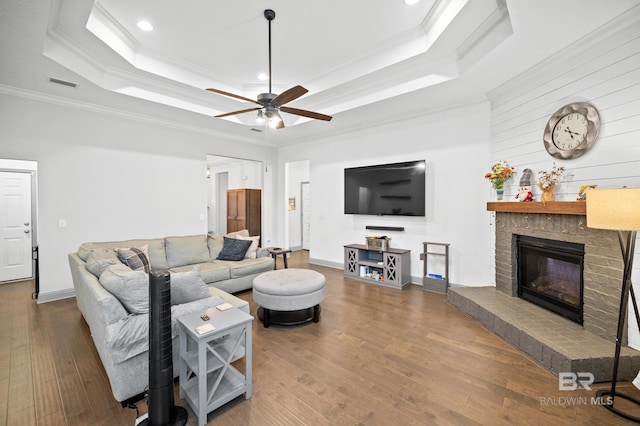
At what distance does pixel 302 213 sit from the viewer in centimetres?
863

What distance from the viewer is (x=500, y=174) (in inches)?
144

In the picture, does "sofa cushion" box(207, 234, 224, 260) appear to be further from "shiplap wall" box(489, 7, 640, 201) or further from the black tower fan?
"shiplap wall" box(489, 7, 640, 201)

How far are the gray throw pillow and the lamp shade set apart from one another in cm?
313

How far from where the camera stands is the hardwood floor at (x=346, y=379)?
1878 mm

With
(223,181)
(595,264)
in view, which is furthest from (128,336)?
(223,181)

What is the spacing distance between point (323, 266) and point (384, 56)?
4.35 meters

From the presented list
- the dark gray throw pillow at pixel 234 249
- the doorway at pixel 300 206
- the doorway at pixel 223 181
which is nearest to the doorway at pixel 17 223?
the dark gray throw pillow at pixel 234 249

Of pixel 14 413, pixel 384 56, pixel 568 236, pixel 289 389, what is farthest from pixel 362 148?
pixel 14 413

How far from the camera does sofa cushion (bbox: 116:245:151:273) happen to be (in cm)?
348

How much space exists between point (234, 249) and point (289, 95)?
2917 millimetres

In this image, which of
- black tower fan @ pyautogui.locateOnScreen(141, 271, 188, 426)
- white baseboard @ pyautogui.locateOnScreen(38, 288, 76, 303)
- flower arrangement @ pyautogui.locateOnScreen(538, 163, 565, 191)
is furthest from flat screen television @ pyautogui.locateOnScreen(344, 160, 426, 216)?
white baseboard @ pyautogui.locateOnScreen(38, 288, 76, 303)

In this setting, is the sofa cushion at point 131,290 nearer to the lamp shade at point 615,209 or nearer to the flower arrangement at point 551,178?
the lamp shade at point 615,209

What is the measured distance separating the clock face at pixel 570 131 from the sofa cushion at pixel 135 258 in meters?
5.16

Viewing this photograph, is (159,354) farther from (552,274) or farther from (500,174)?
(500,174)
